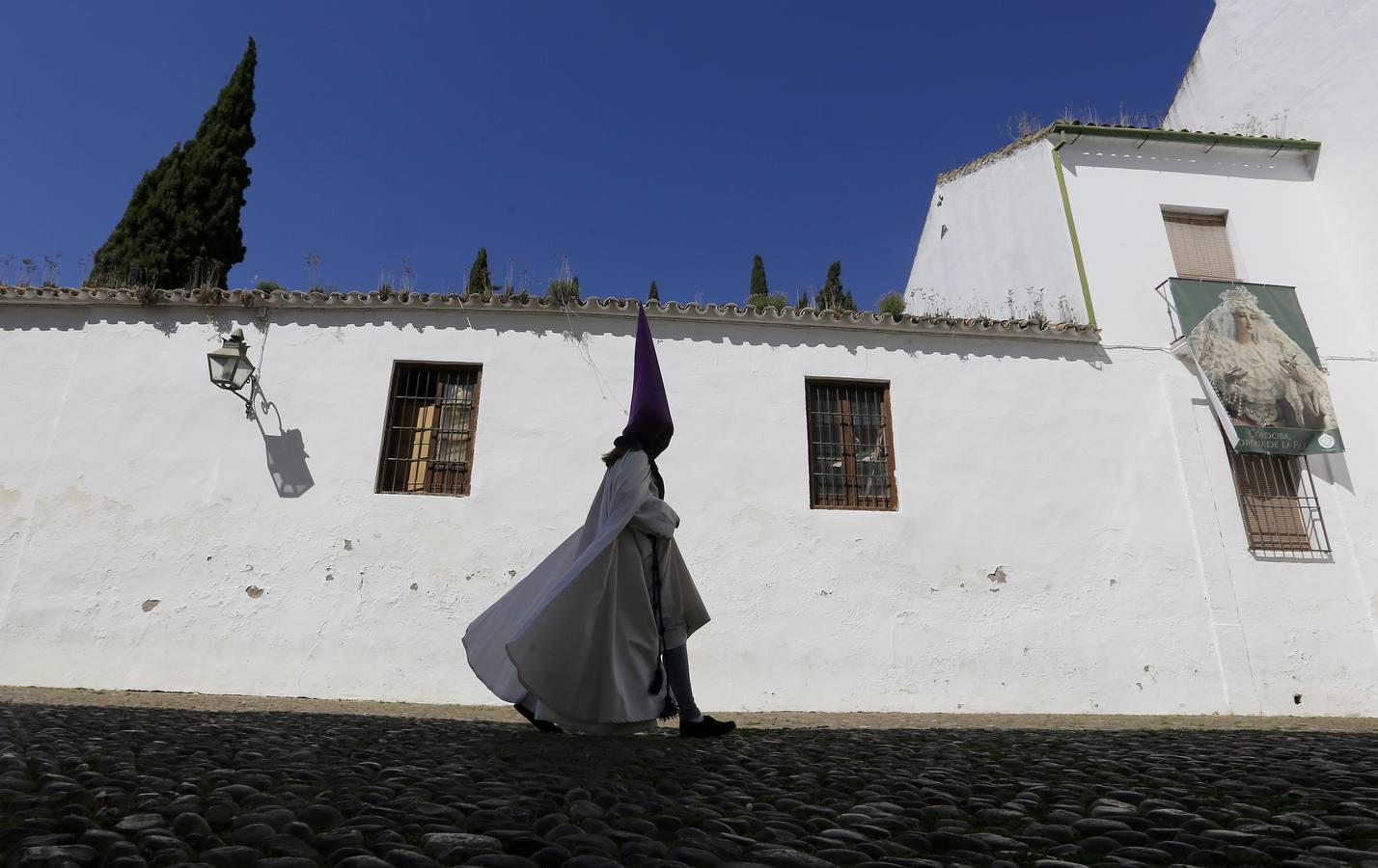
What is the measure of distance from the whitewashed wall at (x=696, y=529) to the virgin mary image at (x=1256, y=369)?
1.54 ft

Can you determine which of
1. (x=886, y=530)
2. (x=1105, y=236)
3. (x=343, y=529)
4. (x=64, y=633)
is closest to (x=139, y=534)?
(x=64, y=633)

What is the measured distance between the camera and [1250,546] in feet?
24.9

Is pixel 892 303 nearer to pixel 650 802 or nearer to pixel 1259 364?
pixel 1259 364

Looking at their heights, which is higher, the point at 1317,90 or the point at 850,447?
the point at 1317,90

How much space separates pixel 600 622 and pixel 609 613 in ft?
0.19

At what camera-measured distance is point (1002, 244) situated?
32.9 feet

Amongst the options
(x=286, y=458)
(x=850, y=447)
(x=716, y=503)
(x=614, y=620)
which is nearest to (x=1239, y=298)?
(x=850, y=447)

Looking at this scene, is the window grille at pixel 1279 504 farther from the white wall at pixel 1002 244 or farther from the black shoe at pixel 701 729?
the black shoe at pixel 701 729

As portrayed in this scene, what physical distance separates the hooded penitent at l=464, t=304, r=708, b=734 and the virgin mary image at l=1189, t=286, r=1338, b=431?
23.2 ft

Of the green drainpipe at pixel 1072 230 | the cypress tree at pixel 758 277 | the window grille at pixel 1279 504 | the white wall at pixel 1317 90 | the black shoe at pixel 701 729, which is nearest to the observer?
the black shoe at pixel 701 729

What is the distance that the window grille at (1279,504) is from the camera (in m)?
7.74

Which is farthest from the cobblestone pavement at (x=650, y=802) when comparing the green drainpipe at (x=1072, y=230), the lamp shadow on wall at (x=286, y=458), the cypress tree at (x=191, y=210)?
the cypress tree at (x=191, y=210)

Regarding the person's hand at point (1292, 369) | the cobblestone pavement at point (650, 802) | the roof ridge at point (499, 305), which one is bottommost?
the cobblestone pavement at point (650, 802)

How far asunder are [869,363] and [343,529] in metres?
5.46
